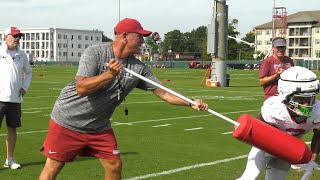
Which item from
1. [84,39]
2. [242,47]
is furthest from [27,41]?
[242,47]

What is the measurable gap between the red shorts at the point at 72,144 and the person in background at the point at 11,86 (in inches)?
109

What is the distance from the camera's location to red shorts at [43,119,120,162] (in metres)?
5.38

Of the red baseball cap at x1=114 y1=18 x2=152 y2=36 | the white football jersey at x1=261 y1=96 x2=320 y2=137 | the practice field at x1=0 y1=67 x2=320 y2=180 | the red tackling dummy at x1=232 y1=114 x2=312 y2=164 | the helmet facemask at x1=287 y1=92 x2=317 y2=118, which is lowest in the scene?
the practice field at x1=0 y1=67 x2=320 y2=180

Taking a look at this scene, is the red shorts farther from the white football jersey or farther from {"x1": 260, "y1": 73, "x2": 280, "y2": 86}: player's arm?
{"x1": 260, "y1": 73, "x2": 280, "y2": 86}: player's arm

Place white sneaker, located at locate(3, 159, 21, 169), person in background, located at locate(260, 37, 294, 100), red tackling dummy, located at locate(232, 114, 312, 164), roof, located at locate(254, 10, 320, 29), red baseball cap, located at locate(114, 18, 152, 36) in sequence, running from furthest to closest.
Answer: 1. roof, located at locate(254, 10, 320, 29)
2. person in background, located at locate(260, 37, 294, 100)
3. white sneaker, located at locate(3, 159, 21, 169)
4. red baseball cap, located at locate(114, 18, 152, 36)
5. red tackling dummy, located at locate(232, 114, 312, 164)

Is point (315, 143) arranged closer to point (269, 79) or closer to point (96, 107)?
point (96, 107)

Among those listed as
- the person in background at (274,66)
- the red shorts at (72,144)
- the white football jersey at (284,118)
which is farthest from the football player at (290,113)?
the person in background at (274,66)

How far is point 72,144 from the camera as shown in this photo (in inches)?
212

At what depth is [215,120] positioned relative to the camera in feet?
45.6

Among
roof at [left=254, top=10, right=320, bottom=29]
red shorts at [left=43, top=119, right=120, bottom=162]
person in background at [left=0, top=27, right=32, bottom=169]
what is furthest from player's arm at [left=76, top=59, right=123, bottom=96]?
roof at [left=254, top=10, right=320, bottom=29]

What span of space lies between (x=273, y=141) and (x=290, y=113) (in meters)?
0.38

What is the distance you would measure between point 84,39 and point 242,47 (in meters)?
60.7

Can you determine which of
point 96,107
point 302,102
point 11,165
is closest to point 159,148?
point 11,165

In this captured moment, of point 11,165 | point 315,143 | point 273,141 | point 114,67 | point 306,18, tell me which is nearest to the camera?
point 273,141
